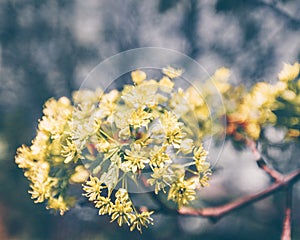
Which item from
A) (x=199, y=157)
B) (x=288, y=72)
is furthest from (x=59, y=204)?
(x=288, y=72)

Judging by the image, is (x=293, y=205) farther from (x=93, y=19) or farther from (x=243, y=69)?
(x=93, y=19)

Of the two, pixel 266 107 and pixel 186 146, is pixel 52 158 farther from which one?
pixel 266 107

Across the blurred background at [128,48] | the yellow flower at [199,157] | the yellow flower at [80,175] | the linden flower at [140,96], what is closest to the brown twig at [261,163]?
the blurred background at [128,48]

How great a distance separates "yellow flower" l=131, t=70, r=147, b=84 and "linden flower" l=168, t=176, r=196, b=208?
0.76 feet

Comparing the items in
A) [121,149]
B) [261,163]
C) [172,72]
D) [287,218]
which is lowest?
[287,218]

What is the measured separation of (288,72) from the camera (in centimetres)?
91

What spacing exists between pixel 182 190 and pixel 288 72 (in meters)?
0.34

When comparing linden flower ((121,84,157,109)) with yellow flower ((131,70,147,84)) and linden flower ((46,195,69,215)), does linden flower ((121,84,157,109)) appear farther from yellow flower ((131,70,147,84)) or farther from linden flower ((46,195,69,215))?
linden flower ((46,195,69,215))

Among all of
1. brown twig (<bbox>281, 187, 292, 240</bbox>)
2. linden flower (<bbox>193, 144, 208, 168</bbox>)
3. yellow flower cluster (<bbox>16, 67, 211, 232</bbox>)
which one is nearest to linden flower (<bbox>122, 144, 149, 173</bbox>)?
yellow flower cluster (<bbox>16, 67, 211, 232</bbox>)

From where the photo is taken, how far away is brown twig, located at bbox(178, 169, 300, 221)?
0.93m

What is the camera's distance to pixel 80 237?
3.29ft

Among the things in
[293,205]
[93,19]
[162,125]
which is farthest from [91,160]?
[293,205]

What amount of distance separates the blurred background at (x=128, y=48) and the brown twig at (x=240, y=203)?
0.04 ft

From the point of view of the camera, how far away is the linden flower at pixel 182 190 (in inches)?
34.1
